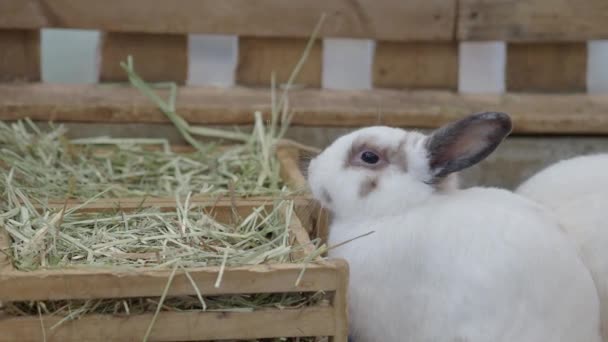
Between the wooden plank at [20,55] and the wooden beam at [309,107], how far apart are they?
0.27 feet

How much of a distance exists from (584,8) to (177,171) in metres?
1.86

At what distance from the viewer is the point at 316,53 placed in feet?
13.3

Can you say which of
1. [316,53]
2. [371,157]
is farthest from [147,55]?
[371,157]

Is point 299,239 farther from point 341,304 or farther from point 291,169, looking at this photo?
point 291,169

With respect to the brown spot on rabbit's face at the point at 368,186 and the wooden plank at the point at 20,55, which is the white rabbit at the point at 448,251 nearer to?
the brown spot on rabbit's face at the point at 368,186

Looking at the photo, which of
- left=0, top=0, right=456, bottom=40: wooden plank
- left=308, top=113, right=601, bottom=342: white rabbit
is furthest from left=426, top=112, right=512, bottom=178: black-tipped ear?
left=0, top=0, right=456, bottom=40: wooden plank

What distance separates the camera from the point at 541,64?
162 inches

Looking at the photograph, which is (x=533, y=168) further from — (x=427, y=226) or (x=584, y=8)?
(x=427, y=226)

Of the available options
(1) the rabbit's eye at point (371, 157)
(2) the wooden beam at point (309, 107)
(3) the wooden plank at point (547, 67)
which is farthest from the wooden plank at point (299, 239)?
(3) the wooden plank at point (547, 67)

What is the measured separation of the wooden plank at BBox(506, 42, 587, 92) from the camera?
13.4ft

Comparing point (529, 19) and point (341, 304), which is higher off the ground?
point (529, 19)

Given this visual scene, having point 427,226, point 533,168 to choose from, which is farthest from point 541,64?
point 427,226

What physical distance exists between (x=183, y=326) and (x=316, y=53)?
6.40 ft

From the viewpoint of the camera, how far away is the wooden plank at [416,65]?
4.06m
